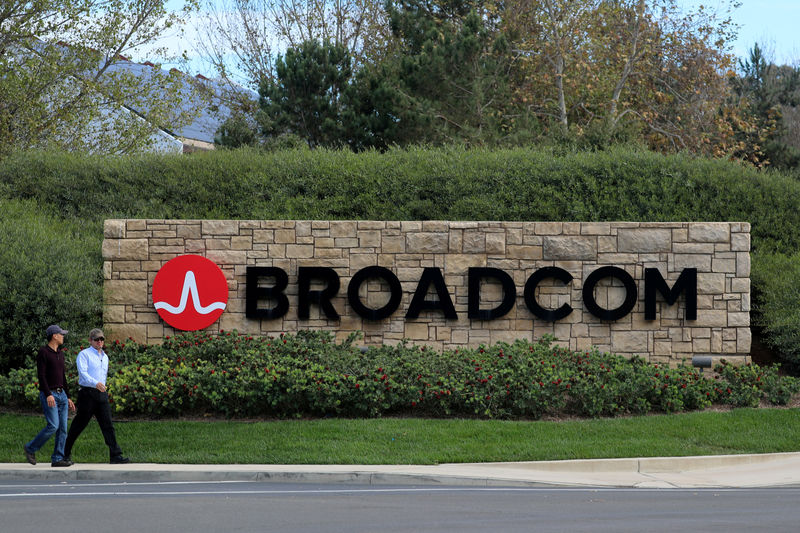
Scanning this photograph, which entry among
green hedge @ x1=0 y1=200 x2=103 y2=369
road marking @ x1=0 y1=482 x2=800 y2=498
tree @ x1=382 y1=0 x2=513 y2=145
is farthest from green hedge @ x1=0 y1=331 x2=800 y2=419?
tree @ x1=382 y1=0 x2=513 y2=145

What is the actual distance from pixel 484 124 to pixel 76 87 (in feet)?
39.0

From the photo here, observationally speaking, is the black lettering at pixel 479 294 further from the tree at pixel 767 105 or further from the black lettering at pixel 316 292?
the tree at pixel 767 105

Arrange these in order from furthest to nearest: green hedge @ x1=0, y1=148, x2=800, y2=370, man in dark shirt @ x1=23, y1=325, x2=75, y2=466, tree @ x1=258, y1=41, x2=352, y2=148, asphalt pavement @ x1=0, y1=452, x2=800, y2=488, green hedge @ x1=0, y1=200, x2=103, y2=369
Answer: tree @ x1=258, y1=41, x2=352, y2=148, green hedge @ x1=0, y1=148, x2=800, y2=370, green hedge @ x1=0, y1=200, x2=103, y2=369, man in dark shirt @ x1=23, y1=325, x2=75, y2=466, asphalt pavement @ x1=0, y1=452, x2=800, y2=488

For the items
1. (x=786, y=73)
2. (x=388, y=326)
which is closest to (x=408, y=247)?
(x=388, y=326)

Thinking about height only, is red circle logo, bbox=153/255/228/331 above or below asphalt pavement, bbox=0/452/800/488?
above

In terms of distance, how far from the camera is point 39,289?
531 inches

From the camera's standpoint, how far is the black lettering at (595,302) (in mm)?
14438

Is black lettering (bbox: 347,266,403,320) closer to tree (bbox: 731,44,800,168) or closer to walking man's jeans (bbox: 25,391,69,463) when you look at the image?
walking man's jeans (bbox: 25,391,69,463)

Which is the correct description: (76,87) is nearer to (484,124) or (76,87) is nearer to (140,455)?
(484,124)

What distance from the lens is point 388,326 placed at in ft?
48.0

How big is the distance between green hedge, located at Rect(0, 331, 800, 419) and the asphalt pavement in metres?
1.83

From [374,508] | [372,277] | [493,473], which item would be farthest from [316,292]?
[374,508]

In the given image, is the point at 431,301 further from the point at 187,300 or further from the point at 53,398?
the point at 53,398

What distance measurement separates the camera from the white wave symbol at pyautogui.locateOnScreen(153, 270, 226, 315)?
47.9ft
